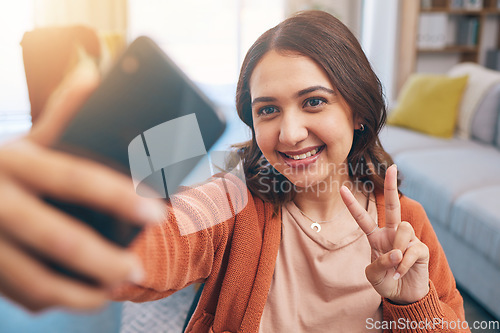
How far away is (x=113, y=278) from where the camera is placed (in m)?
0.11

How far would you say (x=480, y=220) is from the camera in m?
1.01

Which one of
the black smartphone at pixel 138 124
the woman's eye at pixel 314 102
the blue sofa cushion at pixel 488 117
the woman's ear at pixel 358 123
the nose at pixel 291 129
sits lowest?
the blue sofa cushion at pixel 488 117

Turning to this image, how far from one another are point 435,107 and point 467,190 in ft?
2.27

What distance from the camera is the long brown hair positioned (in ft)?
1.29

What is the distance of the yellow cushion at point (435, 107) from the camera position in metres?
1.70

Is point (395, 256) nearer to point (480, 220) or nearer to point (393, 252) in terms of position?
point (393, 252)

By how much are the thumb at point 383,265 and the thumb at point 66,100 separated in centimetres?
30

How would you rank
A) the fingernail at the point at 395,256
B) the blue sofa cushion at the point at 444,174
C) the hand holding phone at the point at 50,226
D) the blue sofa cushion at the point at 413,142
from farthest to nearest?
1. the blue sofa cushion at the point at 413,142
2. the blue sofa cushion at the point at 444,174
3. the fingernail at the point at 395,256
4. the hand holding phone at the point at 50,226

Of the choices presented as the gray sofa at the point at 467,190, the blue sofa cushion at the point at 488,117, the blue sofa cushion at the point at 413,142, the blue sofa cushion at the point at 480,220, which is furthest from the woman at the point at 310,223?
the blue sofa cushion at the point at 488,117

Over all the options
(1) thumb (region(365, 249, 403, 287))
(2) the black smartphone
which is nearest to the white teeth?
(1) thumb (region(365, 249, 403, 287))

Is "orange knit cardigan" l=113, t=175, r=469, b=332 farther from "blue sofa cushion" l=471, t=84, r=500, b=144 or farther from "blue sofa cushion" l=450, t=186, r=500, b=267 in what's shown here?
"blue sofa cushion" l=471, t=84, r=500, b=144

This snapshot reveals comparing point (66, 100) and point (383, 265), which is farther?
point (383, 265)

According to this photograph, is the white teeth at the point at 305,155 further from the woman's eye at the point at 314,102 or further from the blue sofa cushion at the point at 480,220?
the blue sofa cushion at the point at 480,220

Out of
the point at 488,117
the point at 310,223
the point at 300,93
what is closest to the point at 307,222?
the point at 310,223
